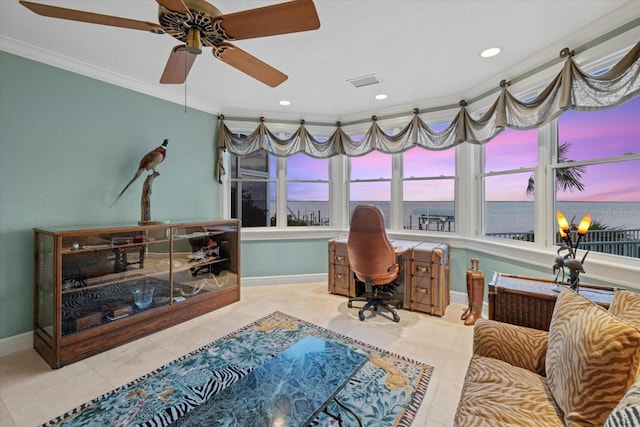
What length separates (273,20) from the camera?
1.38 metres

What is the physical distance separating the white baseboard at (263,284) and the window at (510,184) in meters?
0.87

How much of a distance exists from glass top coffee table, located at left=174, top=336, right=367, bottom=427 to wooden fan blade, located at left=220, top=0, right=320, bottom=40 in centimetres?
176

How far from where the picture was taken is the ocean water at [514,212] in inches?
83.5

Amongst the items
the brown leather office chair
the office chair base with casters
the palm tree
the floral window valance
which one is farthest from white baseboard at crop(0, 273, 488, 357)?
the floral window valance

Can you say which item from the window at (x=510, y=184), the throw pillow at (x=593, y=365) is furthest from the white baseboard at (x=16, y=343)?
the window at (x=510, y=184)

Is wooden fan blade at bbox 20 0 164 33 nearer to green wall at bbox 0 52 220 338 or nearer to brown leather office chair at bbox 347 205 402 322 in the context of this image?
green wall at bbox 0 52 220 338

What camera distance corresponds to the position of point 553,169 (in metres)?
2.57

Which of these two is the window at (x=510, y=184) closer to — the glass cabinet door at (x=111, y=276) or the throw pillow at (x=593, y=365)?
the throw pillow at (x=593, y=365)

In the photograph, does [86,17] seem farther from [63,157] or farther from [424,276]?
[424,276]

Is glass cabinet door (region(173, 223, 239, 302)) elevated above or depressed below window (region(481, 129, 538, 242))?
below

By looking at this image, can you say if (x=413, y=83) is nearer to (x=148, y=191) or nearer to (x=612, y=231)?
(x=612, y=231)

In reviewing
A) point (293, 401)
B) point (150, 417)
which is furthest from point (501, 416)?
point (150, 417)

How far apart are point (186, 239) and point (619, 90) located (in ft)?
12.7

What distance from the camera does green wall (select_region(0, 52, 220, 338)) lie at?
2.35m
